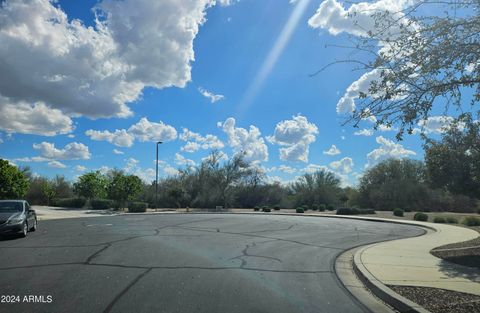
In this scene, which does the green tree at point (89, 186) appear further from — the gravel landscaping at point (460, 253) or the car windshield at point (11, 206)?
the gravel landscaping at point (460, 253)

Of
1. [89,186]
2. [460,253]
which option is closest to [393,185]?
[89,186]

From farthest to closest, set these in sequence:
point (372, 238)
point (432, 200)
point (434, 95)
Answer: point (432, 200)
point (372, 238)
point (434, 95)

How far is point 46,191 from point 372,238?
57.0 m

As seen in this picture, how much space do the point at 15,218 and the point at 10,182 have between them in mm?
22776

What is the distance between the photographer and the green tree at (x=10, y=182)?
36.5 m

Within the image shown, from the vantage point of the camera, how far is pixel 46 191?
6469cm

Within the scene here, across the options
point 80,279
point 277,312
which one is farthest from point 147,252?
point 277,312

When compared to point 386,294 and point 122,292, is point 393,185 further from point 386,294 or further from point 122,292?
point 122,292

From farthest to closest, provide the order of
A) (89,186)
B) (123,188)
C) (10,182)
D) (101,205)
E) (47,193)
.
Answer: (47,193) < (89,186) < (101,205) < (123,188) < (10,182)

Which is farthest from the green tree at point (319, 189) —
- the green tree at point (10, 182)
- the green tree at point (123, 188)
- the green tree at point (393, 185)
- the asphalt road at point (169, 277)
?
the asphalt road at point (169, 277)

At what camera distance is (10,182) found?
3700cm

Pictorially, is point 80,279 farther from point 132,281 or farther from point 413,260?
point 413,260

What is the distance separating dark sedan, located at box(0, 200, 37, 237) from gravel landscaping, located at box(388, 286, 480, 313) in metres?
14.1

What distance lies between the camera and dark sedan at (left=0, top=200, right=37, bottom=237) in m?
16.5
